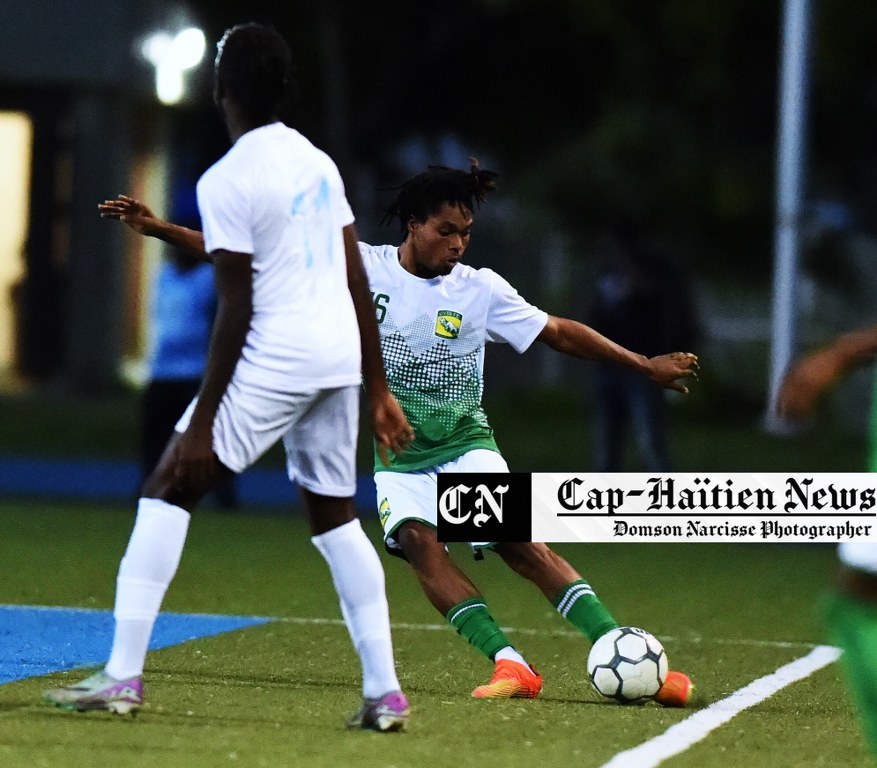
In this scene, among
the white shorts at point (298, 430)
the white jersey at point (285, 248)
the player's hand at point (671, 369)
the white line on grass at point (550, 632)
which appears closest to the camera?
the white jersey at point (285, 248)

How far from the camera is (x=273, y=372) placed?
6.30 meters

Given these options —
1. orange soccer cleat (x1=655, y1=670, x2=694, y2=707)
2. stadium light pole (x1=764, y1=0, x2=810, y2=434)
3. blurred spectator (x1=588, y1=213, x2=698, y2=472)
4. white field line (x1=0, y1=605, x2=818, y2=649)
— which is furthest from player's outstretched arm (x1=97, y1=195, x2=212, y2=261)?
stadium light pole (x1=764, y1=0, x2=810, y2=434)

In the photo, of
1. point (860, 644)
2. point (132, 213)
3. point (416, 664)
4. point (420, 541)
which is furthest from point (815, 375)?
point (416, 664)

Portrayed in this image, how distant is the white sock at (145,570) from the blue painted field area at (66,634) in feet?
3.99

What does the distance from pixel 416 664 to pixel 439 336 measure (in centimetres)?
148

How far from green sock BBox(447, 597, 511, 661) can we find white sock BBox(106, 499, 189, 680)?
160 cm

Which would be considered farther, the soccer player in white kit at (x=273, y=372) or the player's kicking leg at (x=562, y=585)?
the player's kicking leg at (x=562, y=585)

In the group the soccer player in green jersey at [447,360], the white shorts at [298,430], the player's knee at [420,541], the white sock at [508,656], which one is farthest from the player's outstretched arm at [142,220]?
the white sock at [508,656]

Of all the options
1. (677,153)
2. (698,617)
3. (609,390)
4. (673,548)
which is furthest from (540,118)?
(698,617)

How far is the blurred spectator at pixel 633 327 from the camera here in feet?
52.7

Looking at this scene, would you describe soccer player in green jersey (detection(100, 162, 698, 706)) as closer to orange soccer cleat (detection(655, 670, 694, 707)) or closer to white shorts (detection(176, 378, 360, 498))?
orange soccer cleat (detection(655, 670, 694, 707))

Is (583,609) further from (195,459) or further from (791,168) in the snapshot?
(791,168)

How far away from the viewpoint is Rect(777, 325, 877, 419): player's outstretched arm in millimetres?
4621

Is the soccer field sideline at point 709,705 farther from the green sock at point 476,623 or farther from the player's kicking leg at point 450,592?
the green sock at point 476,623
